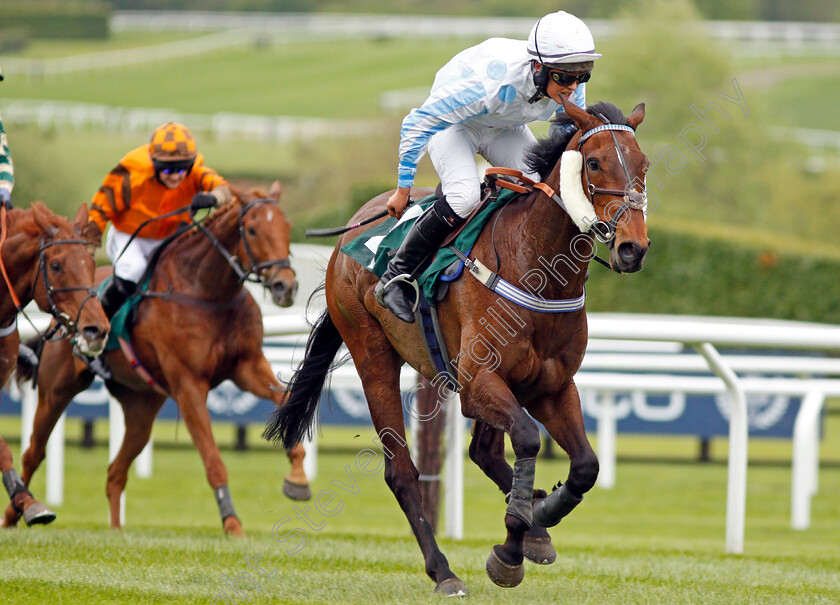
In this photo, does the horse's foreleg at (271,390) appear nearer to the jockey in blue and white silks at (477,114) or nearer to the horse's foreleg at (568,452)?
the jockey in blue and white silks at (477,114)

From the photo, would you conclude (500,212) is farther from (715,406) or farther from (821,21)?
(821,21)

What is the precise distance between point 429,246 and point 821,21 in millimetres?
54997

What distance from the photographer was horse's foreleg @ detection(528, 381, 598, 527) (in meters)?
3.65

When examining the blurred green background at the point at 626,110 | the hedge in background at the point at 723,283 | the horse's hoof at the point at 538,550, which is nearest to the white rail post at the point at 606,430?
the blurred green background at the point at 626,110

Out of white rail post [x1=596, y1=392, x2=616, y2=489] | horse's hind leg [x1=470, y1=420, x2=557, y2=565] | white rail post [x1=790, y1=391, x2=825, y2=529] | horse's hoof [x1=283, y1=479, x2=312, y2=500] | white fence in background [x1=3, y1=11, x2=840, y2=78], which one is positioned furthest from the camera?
white fence in background [x1=3, y1=11, x2=840, y2=78]

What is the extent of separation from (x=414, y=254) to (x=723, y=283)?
463 inches

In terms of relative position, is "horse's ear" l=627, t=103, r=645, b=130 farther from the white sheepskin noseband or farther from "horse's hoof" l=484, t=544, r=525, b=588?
"horse's hoof" l=484, t=544, r=525, b=588

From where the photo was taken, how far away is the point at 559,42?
3707mm

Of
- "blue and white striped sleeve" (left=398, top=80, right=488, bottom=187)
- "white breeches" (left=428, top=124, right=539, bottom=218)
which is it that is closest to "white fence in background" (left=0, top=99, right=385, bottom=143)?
"white breeches" (left=428, top=124, right=539, bottom=218)

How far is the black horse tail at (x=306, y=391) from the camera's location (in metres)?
4.72

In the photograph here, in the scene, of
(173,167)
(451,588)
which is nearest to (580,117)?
(451,588)

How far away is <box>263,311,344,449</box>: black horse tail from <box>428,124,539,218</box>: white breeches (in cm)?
100

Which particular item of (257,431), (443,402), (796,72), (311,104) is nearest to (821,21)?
(796,72)

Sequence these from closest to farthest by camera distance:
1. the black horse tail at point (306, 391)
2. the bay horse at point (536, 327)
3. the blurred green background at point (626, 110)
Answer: the bay horse at point (536, 327) < the black horse tail at point (306, 391) < the blurred green background at point (626, 110)
